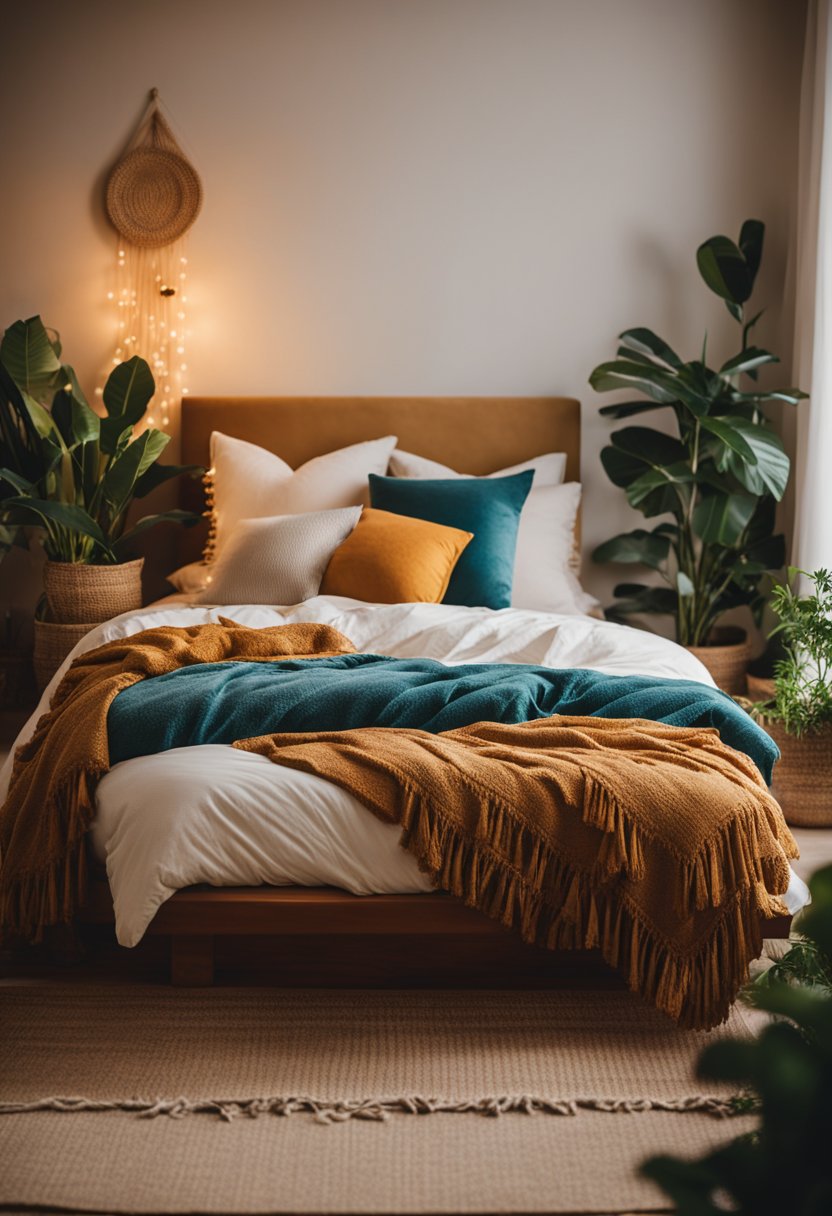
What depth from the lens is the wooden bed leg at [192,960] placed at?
2.20 m

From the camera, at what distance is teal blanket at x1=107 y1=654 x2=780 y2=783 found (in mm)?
2375

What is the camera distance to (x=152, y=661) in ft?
8.68

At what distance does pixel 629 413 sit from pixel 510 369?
59 centimetres

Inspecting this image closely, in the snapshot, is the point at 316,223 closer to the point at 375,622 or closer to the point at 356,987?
the point at 375,622

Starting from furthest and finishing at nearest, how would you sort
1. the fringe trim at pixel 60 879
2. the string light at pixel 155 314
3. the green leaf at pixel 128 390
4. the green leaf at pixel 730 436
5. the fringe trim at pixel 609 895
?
the string light at pixel 155 314 → the green leaf at pixel 128 390 → the green leaf at pixel 730 436 → the fringe trim at pixel 60 879 → the fringe trim at pixel 609 895

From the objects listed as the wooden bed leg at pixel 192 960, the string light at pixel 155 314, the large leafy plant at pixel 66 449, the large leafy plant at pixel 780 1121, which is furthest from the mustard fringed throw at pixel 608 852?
the string light at pixel 155 314

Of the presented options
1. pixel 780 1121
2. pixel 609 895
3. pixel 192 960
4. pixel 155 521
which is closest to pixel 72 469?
pixel 155 521

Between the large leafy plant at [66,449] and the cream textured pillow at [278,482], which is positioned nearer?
the large leafy plant at [66,449]

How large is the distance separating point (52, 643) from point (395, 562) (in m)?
1.33

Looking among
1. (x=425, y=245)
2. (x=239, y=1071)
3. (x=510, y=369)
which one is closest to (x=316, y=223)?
(x=425, y=245)

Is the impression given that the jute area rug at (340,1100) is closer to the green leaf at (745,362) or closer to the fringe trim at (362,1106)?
the fringe trim at (362,1106)

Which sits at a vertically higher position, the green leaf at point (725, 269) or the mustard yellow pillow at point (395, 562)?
the green leaf at point (725, 269)

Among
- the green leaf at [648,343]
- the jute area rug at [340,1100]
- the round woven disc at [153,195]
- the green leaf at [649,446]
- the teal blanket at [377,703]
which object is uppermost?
the round woven disc at [153,195]

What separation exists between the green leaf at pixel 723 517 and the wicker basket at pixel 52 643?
7.23 ft
